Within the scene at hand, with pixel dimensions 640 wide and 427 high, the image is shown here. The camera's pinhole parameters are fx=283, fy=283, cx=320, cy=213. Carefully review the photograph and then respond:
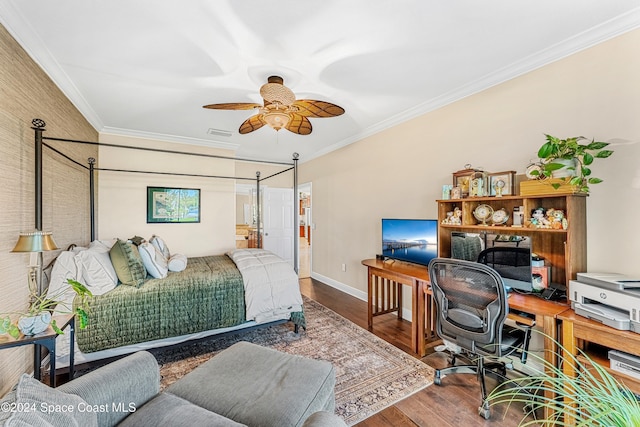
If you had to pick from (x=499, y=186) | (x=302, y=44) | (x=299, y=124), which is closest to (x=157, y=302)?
(x=299, y=124)

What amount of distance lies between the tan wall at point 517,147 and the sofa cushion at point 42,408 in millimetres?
3075

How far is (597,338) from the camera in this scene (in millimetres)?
1631

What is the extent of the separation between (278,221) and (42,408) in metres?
5.53

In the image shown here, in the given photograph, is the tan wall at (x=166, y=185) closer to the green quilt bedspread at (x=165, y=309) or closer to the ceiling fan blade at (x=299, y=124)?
the green quilt bedspread at (x=165, y=309)

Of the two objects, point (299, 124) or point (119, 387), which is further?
point (299, 124)

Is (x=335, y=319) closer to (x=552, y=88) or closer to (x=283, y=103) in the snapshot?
(x=283, y=103)

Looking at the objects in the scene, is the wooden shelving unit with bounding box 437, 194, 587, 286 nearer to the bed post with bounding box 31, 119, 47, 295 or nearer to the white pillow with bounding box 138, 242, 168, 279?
the white pillow with bounding box 138, 242, 168, 279

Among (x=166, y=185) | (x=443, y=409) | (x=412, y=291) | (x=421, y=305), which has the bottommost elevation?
(x=443, y=409)

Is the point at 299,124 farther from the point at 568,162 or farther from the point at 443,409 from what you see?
the point at 443,409

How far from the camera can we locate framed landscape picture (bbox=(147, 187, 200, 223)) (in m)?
4.46

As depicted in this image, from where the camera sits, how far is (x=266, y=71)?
2.51 m

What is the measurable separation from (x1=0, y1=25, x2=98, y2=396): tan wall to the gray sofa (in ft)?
4.37

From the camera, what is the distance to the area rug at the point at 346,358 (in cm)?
208

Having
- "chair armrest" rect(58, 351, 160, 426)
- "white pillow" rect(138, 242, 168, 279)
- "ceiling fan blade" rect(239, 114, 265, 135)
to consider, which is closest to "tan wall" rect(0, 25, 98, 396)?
"white pillow" rect(138, 242, 168, 279)
